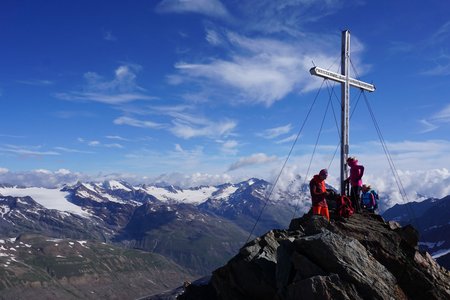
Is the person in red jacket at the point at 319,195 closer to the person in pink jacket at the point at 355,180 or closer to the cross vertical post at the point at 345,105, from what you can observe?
the person in pink jacket at the point at 355,180

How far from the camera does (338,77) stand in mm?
32000

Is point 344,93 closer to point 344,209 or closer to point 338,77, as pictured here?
point 338,77

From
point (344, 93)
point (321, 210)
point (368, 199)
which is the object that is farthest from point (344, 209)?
point (344, 93)

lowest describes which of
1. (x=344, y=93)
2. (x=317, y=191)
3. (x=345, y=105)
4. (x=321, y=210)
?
(x=321, y=210)

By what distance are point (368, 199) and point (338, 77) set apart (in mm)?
9367

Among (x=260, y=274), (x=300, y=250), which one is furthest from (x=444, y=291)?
(x=260, y=274)

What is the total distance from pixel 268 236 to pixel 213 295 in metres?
5.03

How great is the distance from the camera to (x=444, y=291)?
74.0 feet

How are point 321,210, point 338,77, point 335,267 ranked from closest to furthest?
point 335,267 → point 321,210 → point 338,77

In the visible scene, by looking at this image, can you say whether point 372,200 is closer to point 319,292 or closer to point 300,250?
point 300,250

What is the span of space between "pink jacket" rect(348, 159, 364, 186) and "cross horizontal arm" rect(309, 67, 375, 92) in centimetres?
617

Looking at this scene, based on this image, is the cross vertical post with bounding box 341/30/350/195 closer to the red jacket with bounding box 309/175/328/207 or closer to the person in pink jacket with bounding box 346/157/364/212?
the person in pink jacket with bounding box 346/157/364/212

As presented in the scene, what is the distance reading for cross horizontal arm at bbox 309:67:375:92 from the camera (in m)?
30.3

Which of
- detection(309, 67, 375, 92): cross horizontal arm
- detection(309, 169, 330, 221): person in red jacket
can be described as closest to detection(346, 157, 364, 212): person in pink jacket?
detection(309, 169, 330, 221): person in red jacket
